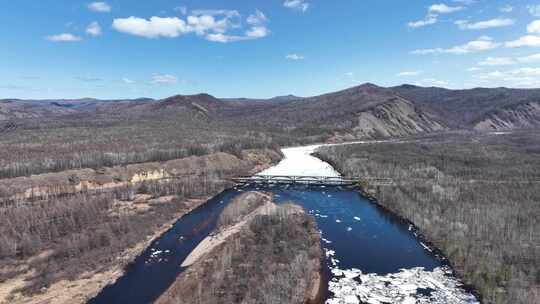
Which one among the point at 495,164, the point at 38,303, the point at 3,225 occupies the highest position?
the point at 495,164

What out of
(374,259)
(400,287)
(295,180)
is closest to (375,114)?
(295,180)

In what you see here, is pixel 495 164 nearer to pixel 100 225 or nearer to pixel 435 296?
pixel 435 296

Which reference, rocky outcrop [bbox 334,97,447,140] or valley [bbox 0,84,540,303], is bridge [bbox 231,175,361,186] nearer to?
valley [bbox 0,84,540,303]

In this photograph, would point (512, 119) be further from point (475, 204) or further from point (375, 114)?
point (475, 204)

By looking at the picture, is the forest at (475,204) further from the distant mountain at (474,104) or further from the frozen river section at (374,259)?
the distant mountain at (474,104)

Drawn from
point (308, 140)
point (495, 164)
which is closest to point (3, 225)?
point (495, 164)
